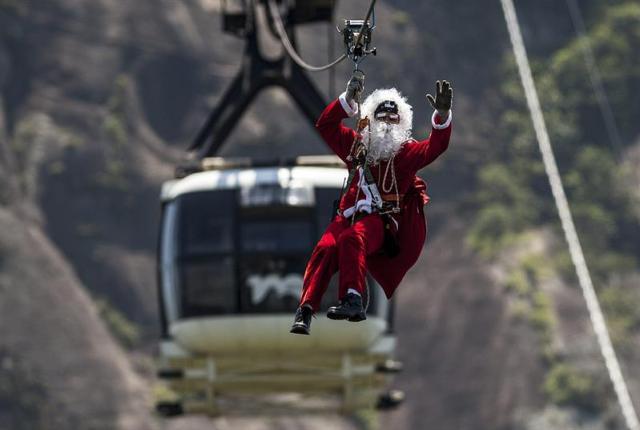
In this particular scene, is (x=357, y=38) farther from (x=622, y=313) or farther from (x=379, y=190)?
(x=622, y=313)

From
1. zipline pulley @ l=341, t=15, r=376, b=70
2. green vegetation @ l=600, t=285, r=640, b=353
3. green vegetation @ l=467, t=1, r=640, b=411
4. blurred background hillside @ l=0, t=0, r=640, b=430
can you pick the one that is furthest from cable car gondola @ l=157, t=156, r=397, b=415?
green vegetation @ l=600, t=285, r=640, b=353

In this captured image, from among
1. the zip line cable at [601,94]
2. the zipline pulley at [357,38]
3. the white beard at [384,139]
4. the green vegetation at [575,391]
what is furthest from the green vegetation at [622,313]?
the zipline pulley at [357,38]

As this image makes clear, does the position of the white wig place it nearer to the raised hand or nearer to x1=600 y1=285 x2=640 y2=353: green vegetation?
the raised hand

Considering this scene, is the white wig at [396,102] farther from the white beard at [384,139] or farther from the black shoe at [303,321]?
the black shoe at [303,321]

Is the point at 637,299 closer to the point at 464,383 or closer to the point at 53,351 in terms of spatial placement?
the point at 464,383

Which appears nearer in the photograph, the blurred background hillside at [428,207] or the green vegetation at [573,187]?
the blurred background hillside at [428,207]
